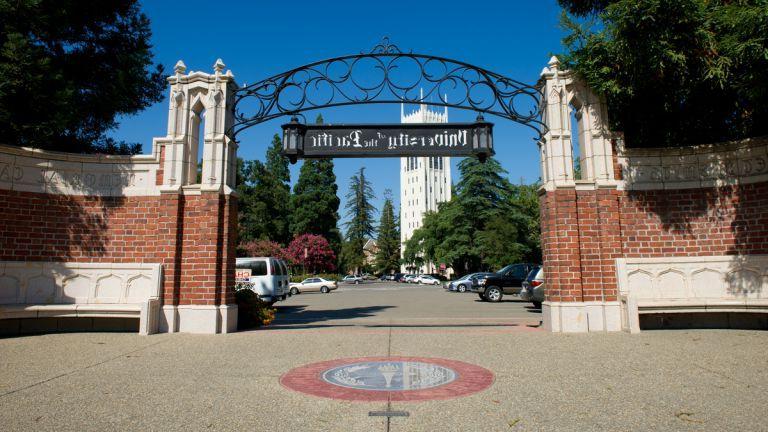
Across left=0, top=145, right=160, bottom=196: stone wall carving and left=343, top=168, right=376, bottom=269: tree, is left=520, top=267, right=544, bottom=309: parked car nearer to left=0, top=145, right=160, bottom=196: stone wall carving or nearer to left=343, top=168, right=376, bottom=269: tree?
left=0, top=145, right=160, bottom=196: stone wall carving

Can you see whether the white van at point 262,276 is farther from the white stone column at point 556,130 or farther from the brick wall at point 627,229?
the white stone column at point 556,130

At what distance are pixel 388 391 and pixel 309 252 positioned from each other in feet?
150

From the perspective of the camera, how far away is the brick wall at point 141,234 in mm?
8883

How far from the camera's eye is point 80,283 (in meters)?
8.95

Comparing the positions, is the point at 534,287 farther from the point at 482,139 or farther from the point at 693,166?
the point at 482,139

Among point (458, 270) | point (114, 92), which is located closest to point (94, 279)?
point (114, 92)

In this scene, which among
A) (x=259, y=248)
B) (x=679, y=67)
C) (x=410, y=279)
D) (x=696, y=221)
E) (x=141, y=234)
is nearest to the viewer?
(x=679, y=67)

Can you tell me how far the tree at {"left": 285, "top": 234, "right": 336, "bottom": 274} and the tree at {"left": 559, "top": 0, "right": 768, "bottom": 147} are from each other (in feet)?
138

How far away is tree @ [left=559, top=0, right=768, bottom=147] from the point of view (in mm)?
7629

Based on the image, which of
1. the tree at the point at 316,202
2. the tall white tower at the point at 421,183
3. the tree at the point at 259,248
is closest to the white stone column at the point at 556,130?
the tree at the point at 259,248

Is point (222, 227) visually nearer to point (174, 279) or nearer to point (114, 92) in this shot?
point (174, 279)

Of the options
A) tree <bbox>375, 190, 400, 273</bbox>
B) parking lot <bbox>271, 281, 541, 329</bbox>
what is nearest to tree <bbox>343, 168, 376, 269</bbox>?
tree <bbox>375, 190, 400, 273</bbox>

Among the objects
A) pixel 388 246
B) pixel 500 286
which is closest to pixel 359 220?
pixel 388 246


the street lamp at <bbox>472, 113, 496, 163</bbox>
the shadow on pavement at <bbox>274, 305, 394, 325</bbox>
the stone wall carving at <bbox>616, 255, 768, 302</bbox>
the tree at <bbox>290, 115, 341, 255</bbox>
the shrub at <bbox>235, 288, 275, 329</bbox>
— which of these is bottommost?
the shadow on pavement at <bbox>274, 305, 394, 325</bbox>
